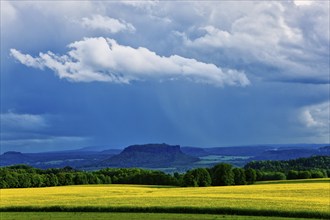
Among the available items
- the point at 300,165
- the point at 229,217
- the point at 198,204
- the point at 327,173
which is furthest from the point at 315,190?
the point at 300,165

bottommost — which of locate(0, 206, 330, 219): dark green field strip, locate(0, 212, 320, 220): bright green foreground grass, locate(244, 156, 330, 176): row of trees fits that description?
locate(0, 212, 320, 220): bright green foreground grass

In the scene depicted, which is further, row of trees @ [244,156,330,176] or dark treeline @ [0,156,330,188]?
row of trees @ [244,156,330,176]

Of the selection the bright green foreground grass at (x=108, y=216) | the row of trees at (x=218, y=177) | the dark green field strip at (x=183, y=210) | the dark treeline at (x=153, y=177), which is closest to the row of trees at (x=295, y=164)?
the dark treeline at (x=153, y=177)

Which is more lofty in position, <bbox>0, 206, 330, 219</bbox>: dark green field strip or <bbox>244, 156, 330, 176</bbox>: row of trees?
<bbox>244, 156, 330, 176</bbox>: row of trees

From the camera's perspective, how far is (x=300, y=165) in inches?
6088

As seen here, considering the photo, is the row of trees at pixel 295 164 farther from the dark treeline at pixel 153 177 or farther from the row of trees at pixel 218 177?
the row of trees at pixel 218 177

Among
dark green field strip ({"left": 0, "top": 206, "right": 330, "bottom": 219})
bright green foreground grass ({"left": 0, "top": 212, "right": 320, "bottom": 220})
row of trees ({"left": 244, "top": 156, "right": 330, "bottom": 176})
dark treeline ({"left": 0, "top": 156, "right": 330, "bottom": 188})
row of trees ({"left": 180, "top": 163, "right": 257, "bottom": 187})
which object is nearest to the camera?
bright green foreground grass ({"left": 0, "top": 212, "right": 320, "bottom": 220})

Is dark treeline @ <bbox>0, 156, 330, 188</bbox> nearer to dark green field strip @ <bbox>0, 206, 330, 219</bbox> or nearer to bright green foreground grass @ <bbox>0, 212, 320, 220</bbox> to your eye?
dark green field strip @ <bbox>0, 206, 330, 219</bbox>

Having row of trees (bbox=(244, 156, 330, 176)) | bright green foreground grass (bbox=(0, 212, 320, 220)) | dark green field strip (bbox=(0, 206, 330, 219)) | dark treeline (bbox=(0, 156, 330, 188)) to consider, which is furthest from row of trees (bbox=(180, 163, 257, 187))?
bright green foreground grass (bbox=(0, 212, 320, 220))

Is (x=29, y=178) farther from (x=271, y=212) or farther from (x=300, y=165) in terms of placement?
A: (x=300, y=165)

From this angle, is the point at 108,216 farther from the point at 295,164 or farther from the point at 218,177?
the point at 295,164

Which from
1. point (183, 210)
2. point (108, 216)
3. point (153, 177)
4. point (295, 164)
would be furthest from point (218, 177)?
point (295, 164)

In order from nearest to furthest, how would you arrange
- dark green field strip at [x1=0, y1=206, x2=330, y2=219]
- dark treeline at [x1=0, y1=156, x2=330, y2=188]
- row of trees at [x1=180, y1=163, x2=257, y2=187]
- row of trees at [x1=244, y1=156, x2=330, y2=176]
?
dark green field strip at [x1=0, y1=206, x2=330, y2=219] < row of trees at [x1=180, y1=163, x2=257, y2=187] < dark treeline at [x1=0, y1=156, x2=330, y2=188] < row of trees at [x1=244, y1=156, x2=330, y2=176]

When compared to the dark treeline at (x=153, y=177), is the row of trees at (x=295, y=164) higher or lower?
higher
